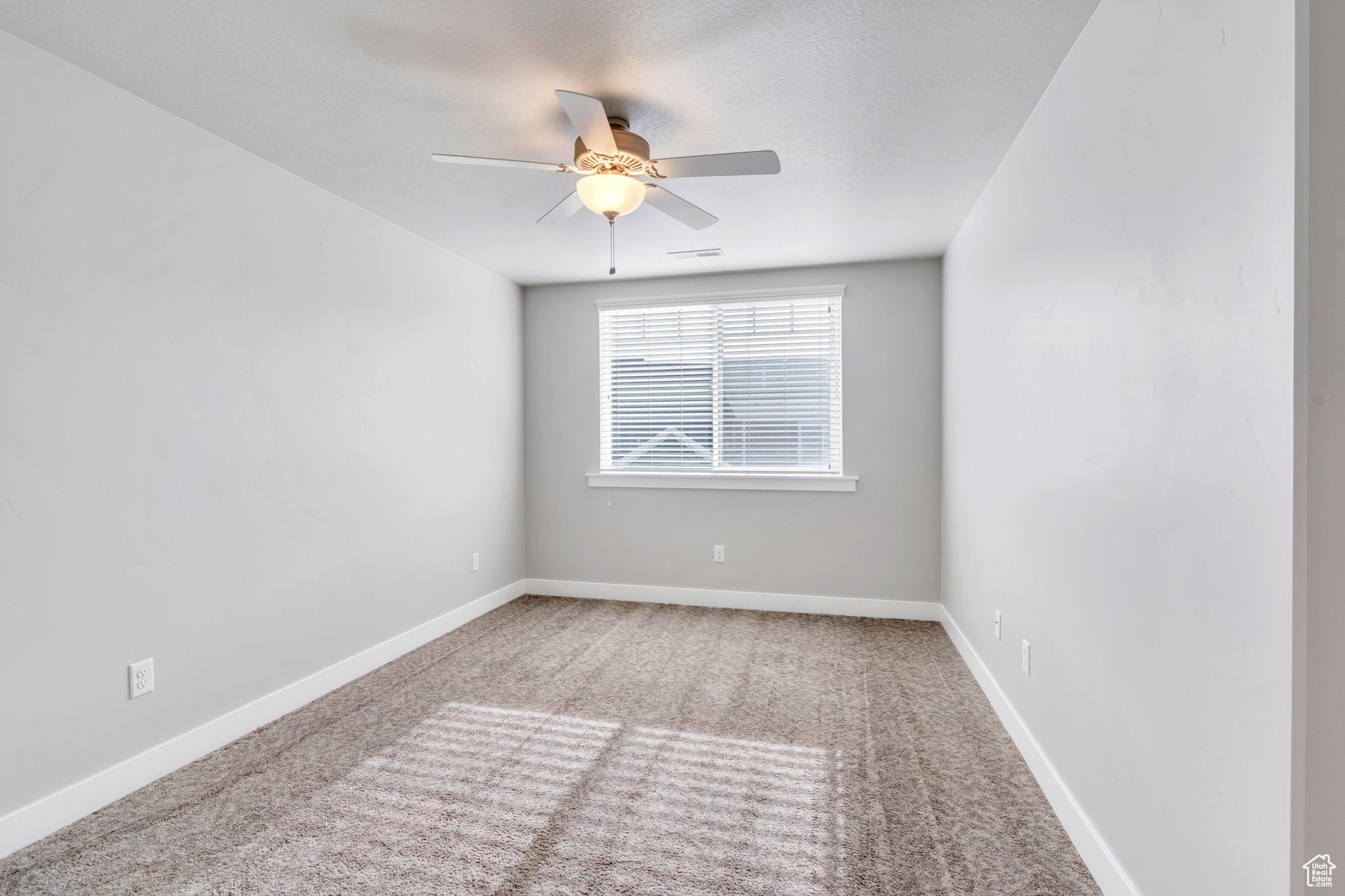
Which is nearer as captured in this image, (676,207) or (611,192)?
(611,192)

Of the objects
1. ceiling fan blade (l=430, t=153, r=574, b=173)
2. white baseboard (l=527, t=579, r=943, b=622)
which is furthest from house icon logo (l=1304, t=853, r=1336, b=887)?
white baseboard (l=527, t=579, r=943, b=622)

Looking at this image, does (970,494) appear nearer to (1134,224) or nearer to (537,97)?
(1134,224)

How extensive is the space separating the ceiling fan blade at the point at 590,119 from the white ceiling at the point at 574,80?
0.66ft

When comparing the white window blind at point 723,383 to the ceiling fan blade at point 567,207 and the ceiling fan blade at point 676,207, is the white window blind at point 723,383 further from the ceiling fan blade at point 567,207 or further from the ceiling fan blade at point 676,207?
the ceiling fan blade at point 567,207

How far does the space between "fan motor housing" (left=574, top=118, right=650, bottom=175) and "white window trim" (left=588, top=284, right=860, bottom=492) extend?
2.31 m

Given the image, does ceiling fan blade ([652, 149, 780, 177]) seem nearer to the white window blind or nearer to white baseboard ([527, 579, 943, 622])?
the white window blind

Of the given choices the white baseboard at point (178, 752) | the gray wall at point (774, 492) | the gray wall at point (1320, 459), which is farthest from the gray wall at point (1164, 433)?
the white baseboard at point (178, 752)

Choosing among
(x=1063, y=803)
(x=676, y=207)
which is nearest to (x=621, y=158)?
(x=676, y=207)

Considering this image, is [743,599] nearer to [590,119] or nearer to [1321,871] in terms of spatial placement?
[590,119]

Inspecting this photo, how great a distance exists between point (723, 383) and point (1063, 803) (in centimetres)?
316

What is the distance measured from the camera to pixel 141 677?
7.15 ft

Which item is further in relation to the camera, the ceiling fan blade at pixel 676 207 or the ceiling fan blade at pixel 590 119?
the ceiling fan blade at pixel 676 207

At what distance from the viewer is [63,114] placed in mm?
1956

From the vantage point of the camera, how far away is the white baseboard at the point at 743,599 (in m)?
4.22
